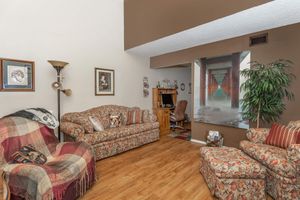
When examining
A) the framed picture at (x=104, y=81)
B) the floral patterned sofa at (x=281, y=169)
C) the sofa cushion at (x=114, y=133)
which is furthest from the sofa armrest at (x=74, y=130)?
the floral patterned sofa at (x=281, y=169)

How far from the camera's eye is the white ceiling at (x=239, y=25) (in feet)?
8.25

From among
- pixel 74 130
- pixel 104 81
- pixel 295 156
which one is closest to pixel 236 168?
pixel 295 156

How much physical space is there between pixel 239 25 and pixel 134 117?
121 inches

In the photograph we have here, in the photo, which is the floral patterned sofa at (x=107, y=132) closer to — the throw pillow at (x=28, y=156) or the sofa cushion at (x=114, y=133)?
the sofa cushion at (x=114, y=133)

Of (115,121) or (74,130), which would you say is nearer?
(74,130)

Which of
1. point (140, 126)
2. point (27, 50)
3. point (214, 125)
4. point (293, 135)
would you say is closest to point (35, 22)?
point (27, 50)

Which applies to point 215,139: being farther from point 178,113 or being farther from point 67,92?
point 67,92

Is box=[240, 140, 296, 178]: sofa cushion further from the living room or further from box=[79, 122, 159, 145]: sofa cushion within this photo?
box=[79, 122, 159, 145]: sofa cushion

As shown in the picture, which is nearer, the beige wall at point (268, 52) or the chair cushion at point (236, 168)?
the chair cushion at point (236, 168)

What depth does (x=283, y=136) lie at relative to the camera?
7.83 feet

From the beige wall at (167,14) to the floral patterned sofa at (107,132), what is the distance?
2.02 metres

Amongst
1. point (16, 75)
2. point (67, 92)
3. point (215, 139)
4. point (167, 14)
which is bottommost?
Result: point (215, 139)

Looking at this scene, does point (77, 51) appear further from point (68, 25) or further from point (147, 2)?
point (147, 2)

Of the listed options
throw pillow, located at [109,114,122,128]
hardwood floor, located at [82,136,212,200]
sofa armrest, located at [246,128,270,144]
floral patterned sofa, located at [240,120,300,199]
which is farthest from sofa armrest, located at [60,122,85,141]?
sofa armrest, located at [246,128,270,144]
